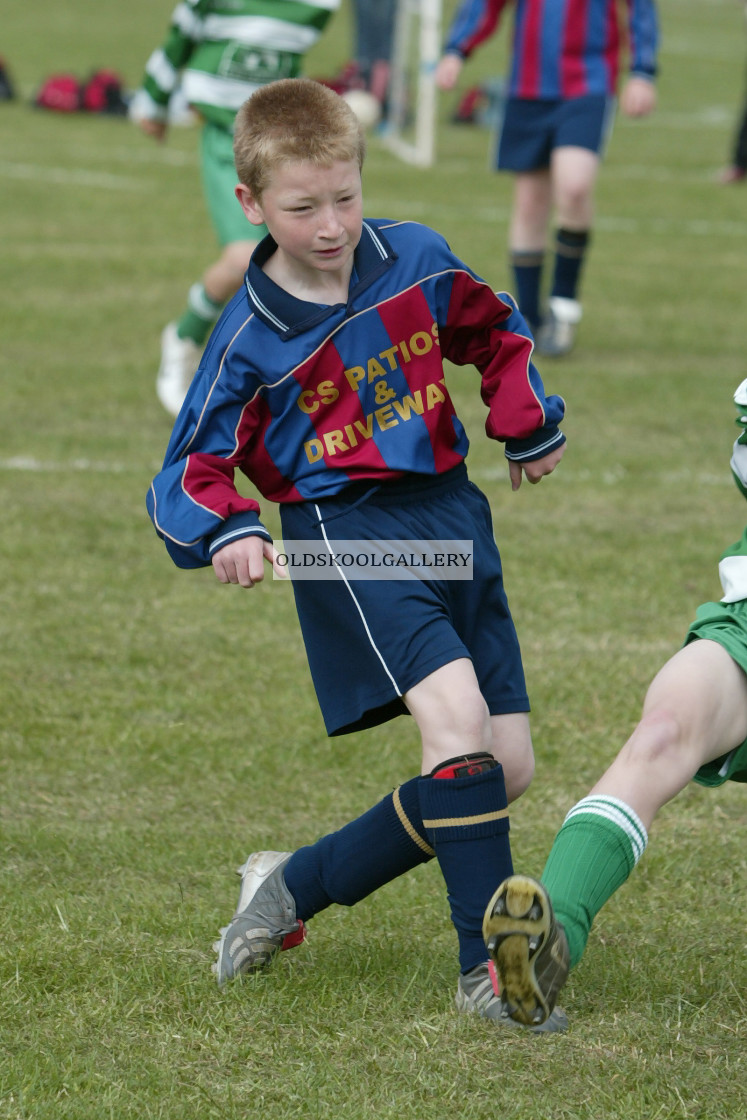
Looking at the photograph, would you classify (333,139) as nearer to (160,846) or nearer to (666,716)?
(666,716)

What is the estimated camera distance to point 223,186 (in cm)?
632

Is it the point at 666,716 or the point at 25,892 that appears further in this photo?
the point at 25,892

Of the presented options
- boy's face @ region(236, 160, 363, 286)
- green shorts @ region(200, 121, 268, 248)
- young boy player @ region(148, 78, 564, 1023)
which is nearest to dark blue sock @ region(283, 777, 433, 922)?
young boy player @ region(148, 78, 564, 1023)

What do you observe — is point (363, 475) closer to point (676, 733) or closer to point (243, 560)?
point (243, 560)

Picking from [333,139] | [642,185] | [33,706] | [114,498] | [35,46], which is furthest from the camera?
[35,46]

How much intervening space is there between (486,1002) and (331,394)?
104 centimetres

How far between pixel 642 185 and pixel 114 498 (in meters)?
9.24

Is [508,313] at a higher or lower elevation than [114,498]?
higher

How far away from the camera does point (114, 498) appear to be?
18.7 ft

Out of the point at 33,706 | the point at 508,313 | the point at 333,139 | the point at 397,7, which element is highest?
the point at 333,139

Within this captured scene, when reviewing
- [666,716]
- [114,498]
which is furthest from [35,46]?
[666,716]

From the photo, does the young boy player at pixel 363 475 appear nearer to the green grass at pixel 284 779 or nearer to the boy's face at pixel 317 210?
the boy's face at pixel 317 210

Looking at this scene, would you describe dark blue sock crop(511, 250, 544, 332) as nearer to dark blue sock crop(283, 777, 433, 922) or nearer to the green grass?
the green grass

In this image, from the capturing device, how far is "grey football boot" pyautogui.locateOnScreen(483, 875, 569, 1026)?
7.55 feet
